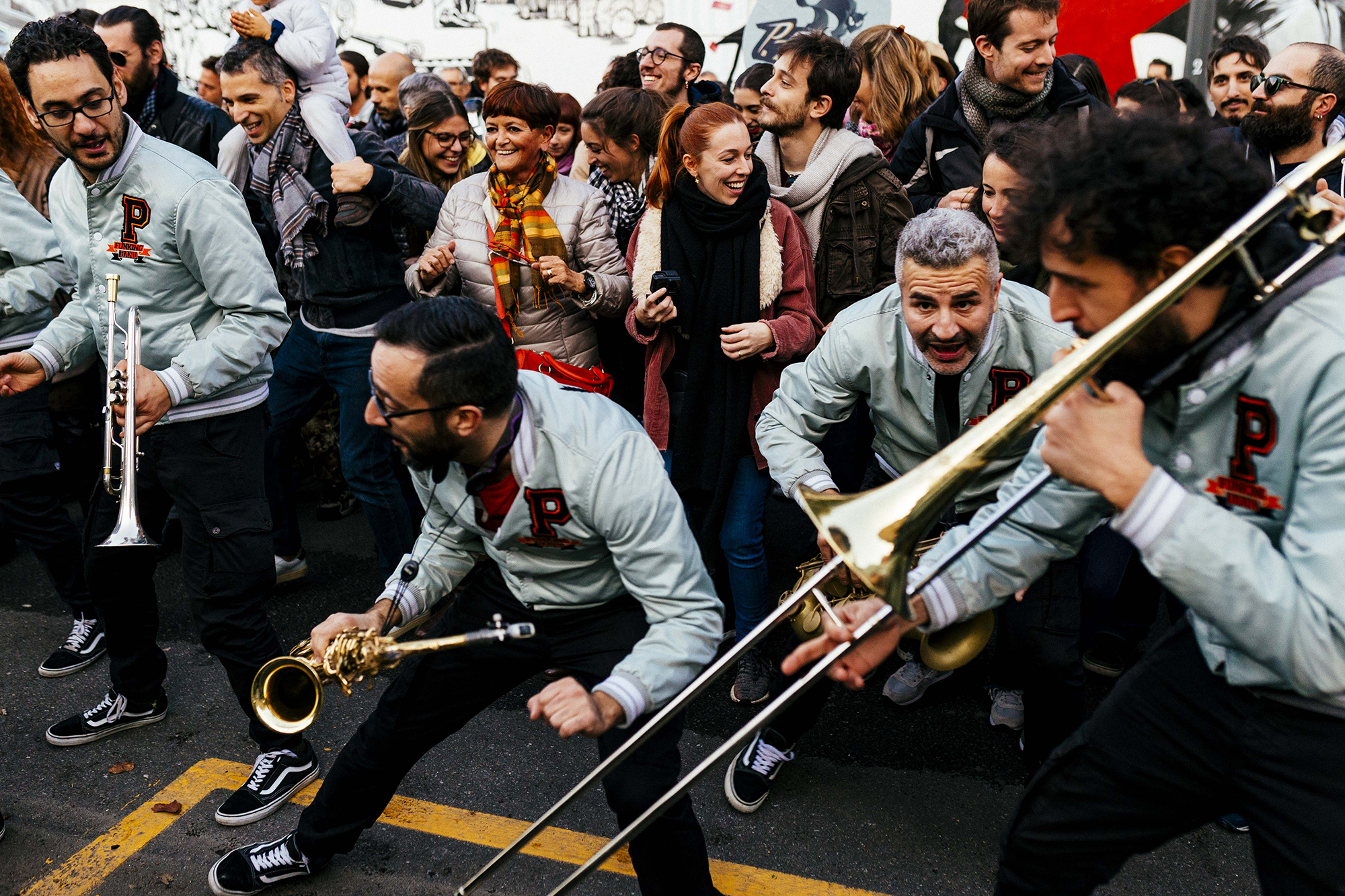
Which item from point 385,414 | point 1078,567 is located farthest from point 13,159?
point 1078,567

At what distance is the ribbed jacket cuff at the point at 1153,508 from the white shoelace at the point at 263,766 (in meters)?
2.95

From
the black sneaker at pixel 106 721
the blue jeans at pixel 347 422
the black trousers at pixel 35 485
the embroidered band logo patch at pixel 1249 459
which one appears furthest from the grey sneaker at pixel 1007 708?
the black trousers at pixel 35 485

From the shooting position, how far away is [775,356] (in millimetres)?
4051

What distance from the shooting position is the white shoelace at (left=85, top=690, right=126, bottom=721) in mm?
3969

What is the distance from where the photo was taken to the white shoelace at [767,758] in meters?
3.47

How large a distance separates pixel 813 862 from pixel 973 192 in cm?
266

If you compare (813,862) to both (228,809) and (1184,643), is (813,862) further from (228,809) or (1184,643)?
(228,809)

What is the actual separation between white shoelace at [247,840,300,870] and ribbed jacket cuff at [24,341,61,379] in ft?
6.51

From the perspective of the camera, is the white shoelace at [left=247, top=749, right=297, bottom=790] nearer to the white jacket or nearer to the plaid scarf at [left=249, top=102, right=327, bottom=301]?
the plaid scarf at [left=249, top=102, right=327, bottom=301]

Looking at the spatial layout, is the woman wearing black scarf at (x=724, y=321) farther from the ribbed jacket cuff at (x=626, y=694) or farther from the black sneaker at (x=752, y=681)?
the ribbed jacket cuff at (x=626, y=694)

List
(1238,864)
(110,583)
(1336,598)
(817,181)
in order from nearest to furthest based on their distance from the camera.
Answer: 1. (1336,598)
2. (1238,864)
3. (110,583)
4. (817,181)

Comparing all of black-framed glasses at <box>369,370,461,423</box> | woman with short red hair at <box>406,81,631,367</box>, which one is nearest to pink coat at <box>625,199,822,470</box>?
woman with short red hair at <box>406,81,631,367</box>

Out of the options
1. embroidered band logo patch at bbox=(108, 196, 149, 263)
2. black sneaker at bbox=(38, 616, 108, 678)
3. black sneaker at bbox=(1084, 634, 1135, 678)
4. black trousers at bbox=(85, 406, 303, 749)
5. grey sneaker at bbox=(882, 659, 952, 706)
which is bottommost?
black sneaker at bbox=(38, 616, 108, 678)

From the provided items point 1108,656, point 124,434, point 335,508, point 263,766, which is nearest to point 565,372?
point 124,434
